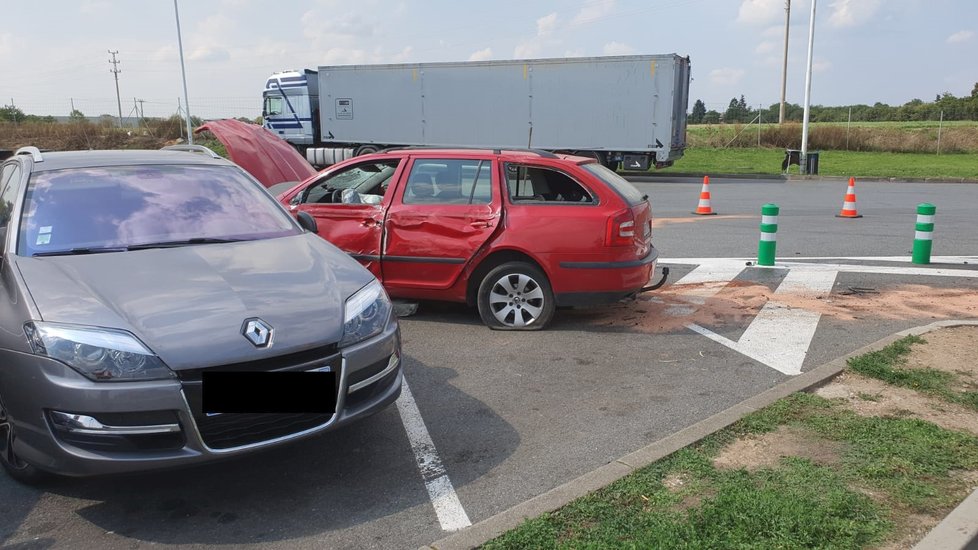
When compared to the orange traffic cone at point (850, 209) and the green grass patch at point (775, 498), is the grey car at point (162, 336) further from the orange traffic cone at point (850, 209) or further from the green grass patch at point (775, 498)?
the orange traffic cone at point (850, 209)

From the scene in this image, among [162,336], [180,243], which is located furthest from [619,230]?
[162,336]

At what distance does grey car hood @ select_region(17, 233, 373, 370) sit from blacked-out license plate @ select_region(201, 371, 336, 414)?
0.09 meters

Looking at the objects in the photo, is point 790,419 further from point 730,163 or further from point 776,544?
point 730,163

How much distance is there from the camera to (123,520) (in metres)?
3.37

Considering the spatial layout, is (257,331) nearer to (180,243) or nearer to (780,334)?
(180,243)

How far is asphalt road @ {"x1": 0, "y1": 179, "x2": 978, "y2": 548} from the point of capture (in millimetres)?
3320

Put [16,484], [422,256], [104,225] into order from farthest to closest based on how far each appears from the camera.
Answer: [422,256]
[104,225]
[16,484]

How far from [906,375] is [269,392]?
4.09m

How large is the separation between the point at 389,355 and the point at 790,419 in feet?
7.60

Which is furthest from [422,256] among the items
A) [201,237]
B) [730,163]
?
[730,163]

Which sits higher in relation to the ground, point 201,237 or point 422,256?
point 201,237

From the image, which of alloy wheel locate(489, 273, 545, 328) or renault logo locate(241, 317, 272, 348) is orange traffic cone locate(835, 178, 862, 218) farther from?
renault logo locate(241, 317, 272, 348)

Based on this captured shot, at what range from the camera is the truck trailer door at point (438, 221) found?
6395 millimetres

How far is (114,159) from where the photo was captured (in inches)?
192
